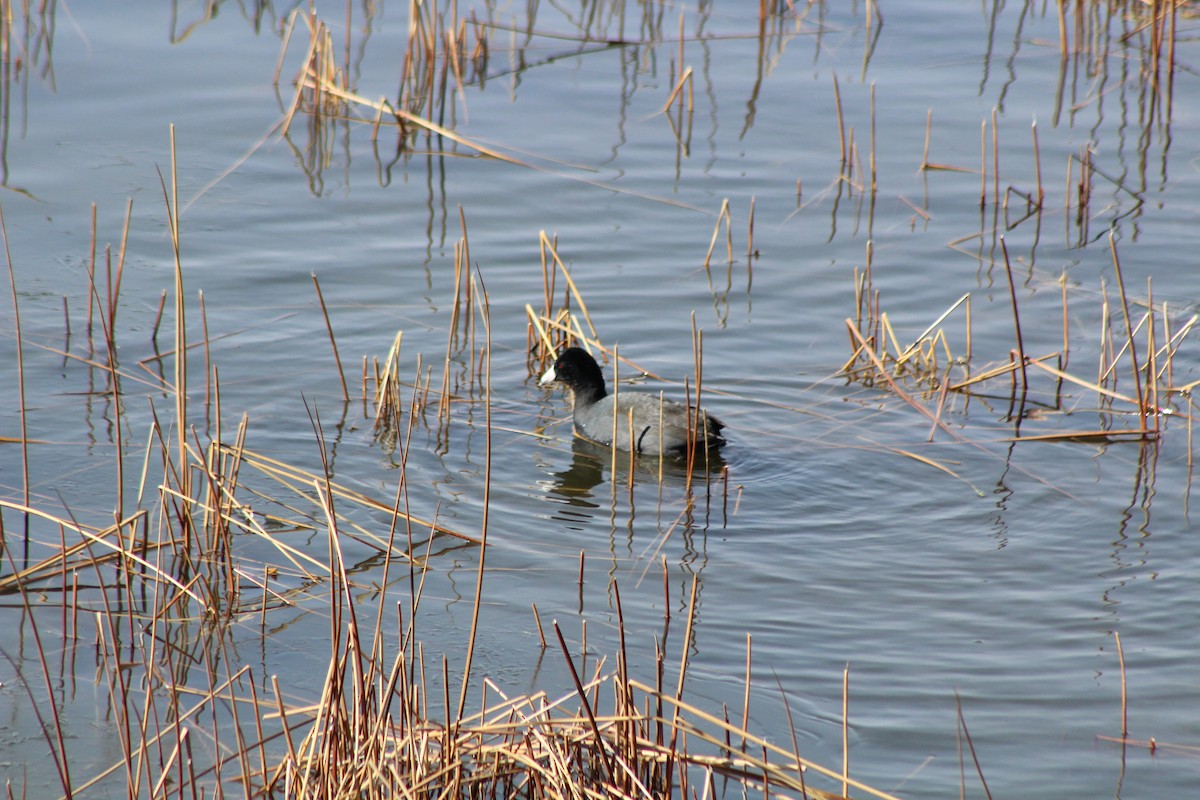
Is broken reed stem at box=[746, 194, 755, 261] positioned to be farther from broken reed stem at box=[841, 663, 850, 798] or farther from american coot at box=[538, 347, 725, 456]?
broken reed stem at box=[841, 663, 850, 798]

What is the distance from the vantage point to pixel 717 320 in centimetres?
903

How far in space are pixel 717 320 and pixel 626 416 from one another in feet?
5.34

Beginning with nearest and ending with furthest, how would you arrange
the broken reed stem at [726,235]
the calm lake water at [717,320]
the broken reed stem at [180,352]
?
1. the broken reed stem at [180,352]
2. the calm lake water at [717,320]
3. the broken reed stem at [726,235]

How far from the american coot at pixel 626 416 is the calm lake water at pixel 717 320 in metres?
0.22

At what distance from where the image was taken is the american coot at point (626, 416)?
747cm

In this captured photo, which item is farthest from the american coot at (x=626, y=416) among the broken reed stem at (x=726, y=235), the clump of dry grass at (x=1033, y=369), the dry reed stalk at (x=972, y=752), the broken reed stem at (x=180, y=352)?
the dry reed stalk at (x=972, y=752)

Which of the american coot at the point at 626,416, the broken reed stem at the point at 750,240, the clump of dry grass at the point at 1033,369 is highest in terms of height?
the broken reed stem at the point at 750,240

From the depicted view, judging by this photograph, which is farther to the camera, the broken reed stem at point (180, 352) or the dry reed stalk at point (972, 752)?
the broken reed stem at point (180, 352)

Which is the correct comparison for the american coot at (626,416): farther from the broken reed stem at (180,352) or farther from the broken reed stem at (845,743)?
the broken reed stem at (845,743)

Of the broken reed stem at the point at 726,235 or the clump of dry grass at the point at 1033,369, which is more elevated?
the broken reed stem at the point at 726,235

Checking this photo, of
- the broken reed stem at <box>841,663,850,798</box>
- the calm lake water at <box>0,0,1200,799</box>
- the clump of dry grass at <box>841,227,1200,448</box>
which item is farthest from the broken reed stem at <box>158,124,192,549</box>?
the clump of dry grass at <box>841,227,1200,448</box>

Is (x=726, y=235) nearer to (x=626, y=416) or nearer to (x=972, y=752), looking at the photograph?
(x=626, y=416)

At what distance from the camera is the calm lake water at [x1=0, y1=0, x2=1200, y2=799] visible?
522 centimetres

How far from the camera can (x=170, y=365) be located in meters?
8.13
